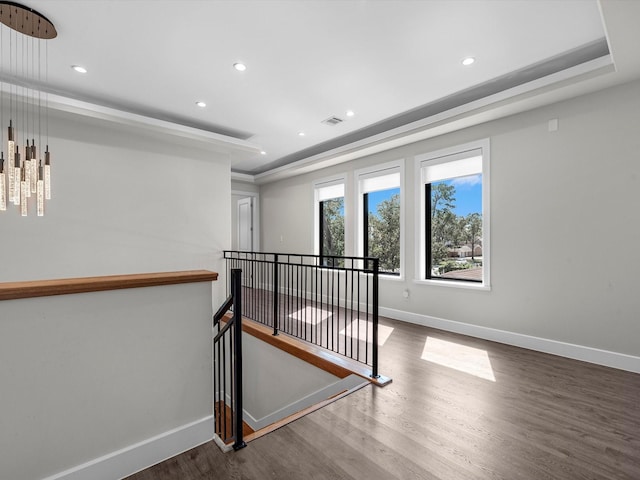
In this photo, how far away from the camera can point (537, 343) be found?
3.35 m

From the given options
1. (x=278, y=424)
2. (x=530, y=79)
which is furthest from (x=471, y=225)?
(x=278, y=424)

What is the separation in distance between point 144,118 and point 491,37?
3.90 m

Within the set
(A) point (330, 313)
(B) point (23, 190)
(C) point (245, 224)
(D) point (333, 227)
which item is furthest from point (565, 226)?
(C) point (245, 224)

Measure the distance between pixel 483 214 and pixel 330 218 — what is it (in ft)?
9.70

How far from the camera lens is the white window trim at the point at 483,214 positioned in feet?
12.3

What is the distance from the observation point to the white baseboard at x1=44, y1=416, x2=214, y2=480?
1.55 m

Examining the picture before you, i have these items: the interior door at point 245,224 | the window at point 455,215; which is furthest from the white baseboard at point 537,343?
the interior door at point 245,224

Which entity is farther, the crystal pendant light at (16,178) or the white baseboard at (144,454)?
the crystal pendant light at (16,178)

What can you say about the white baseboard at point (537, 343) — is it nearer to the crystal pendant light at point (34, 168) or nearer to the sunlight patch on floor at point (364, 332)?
the sunlight patch on floor at point (364, 332)

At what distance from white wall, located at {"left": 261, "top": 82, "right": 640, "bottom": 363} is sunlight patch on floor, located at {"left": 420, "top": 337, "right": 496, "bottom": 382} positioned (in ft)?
1.87

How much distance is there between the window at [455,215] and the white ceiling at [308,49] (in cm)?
78

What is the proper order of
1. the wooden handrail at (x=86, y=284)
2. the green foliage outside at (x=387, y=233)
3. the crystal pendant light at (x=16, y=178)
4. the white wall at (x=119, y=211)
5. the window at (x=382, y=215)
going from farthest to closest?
the green foliage outside at (x=387, y=233)
the window at (x=382, y=215)
the white wall at (x=119, y=211)
the crystal pendant light at (x=16, y=178)
the wooden handrail at (x=86, y=284)

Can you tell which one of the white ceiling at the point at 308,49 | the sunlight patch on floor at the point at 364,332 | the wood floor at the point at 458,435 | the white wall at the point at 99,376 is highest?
the white ceiling at the point at 308,49

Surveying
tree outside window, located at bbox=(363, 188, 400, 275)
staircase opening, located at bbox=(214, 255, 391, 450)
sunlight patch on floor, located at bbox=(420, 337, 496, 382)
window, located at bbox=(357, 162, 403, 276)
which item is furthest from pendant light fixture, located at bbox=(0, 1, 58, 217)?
tree outside window, located at bbox=(363, 188, 400, 275)
